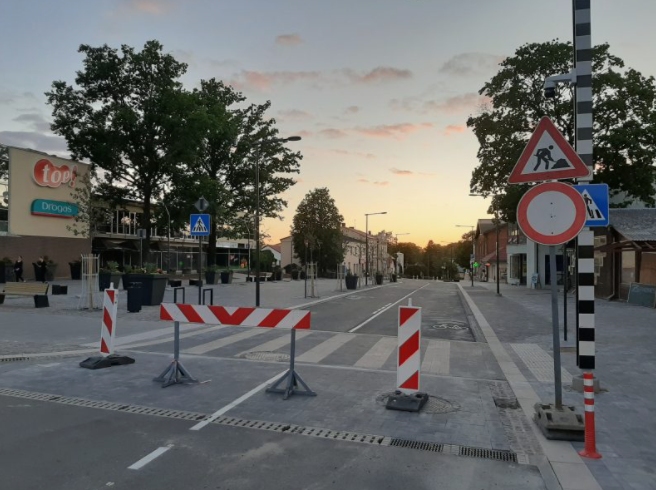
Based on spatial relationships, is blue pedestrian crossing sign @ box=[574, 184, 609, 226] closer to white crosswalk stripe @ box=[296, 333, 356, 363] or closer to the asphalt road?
the asphalt road

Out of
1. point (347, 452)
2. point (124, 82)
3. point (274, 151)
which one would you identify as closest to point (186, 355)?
point (347, 452)

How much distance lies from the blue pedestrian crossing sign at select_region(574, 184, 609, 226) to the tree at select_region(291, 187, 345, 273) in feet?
201

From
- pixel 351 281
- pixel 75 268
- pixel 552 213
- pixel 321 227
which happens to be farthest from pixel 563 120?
pixel 321 227

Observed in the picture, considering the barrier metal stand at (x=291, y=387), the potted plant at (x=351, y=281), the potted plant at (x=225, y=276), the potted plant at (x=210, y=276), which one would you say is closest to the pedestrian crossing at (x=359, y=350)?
the barrier metal stand at (x=291, y=387)

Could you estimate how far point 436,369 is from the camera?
8.50 m

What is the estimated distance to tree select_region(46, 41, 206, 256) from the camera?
3322 cm

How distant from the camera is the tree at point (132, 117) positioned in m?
33.2

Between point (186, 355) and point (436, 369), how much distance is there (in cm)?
469

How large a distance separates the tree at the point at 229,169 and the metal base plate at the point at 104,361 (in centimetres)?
2731

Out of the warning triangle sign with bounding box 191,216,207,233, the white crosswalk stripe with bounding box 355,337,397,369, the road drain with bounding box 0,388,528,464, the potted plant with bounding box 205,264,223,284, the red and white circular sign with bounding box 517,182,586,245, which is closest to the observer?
the road drain with bounding box 0,388,528,464

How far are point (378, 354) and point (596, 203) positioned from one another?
16.0 feet

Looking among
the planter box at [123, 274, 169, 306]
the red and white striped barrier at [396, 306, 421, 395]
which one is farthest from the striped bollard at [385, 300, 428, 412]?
the planter box at [123, 274, 169, 306]

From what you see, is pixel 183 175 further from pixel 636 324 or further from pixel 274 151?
pixel 636 324

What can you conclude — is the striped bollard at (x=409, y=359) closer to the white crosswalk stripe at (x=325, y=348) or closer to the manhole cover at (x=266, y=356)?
the white crosswalk stripe at (x=325, y=348)
